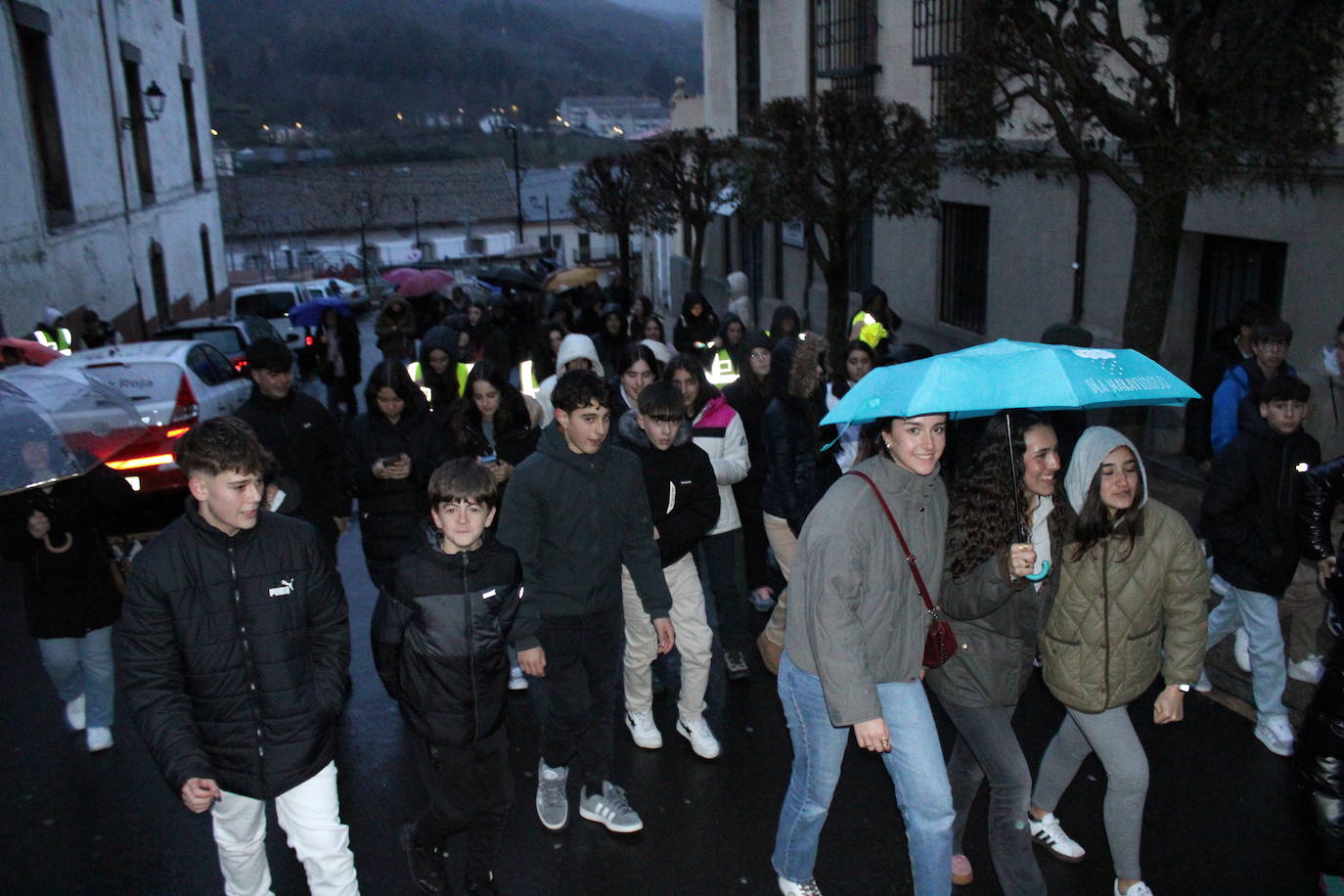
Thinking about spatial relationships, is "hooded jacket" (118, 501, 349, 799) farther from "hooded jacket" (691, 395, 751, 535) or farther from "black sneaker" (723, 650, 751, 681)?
"black sneaker" (723, 650, 751, 681)

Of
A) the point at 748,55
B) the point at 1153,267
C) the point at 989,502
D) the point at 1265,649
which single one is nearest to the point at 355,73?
the point at 748,55

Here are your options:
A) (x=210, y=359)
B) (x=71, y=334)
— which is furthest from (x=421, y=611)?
(x=71, y=334)

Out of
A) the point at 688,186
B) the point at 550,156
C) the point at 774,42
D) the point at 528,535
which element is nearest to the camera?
the point at 528,535

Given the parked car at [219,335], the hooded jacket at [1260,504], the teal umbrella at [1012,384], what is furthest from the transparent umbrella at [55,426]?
the parked car at [219,335]

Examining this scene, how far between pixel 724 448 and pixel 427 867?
2.63 meters

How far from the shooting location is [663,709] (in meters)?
6.07

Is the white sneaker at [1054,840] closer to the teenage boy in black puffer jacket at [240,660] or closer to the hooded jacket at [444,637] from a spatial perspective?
the hooded jacket at [444,637]

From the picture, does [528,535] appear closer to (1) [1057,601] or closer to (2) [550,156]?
(1) [1057,601]

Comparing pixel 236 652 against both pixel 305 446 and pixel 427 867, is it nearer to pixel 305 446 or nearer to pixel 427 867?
pixel 427 867

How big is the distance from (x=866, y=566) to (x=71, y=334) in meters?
15.0

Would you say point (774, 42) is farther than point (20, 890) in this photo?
Yes

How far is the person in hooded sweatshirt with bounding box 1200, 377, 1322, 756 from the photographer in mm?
5195

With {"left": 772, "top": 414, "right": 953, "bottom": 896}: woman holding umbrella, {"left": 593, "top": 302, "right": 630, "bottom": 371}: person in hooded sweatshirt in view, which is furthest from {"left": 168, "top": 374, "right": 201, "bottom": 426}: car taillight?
{"left": 772, "top": 414, "right": 953, "bottom": 896}: woman holding umbrella

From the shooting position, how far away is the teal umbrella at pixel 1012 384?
3.43 m
